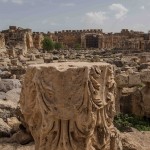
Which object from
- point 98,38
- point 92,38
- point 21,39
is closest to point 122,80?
Result: point 21,39

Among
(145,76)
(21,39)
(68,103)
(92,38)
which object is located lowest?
(92,38)

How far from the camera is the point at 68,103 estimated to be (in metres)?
4.36

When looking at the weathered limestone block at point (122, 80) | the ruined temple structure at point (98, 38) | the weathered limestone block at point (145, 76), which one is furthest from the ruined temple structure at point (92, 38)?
the weathered limestone block at point (145, 76)

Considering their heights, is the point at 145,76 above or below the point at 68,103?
below

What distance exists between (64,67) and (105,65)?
1.74 feet

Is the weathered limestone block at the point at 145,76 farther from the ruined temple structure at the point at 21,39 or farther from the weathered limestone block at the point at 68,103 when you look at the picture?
the ruined temple structure at the point at 21,39

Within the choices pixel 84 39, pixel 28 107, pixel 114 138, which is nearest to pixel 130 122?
pixel 114 138

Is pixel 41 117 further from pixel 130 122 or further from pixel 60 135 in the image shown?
pixel 130 122

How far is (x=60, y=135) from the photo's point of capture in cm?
445

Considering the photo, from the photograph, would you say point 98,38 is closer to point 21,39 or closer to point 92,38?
point 92,38

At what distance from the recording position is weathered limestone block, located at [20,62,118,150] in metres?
4.36

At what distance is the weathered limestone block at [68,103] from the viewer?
436 centimetres

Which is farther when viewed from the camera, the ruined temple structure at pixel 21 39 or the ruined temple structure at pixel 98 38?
the ruined temple structure at pixel 98 38

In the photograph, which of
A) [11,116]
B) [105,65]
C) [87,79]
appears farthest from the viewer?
[11,116]
